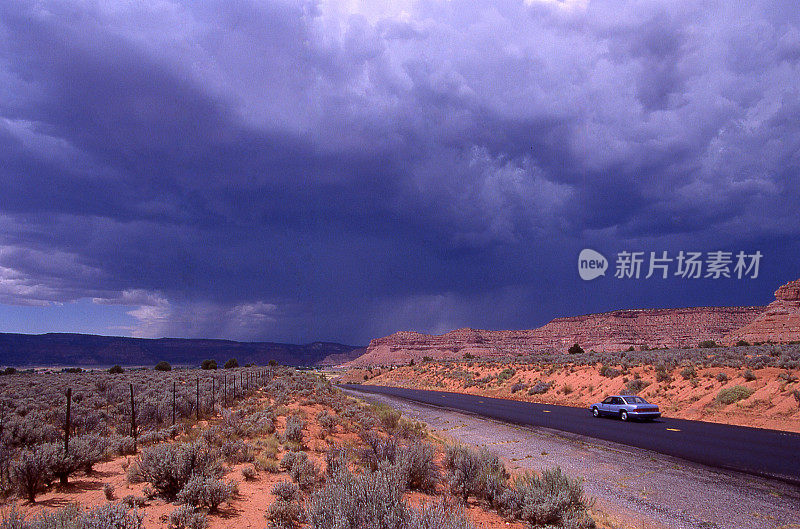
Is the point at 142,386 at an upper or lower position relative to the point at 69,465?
lower

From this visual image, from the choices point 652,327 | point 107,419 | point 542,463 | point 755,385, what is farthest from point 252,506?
point 652,327

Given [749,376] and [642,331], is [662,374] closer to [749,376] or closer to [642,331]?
[749,376]

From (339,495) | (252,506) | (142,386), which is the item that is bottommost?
(142,386)

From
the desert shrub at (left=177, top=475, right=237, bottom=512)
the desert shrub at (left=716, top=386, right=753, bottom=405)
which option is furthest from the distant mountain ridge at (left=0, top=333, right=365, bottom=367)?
the desert shrub at (left=716, top=386, right=753, bottom=405)

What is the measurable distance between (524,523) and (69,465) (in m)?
8.76

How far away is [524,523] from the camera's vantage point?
6.62 meters

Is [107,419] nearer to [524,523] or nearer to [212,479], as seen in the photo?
[212,479]

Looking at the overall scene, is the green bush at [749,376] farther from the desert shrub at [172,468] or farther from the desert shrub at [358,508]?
the desert shrub at [172,468]

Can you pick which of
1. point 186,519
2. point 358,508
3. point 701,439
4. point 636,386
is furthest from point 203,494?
point 636,386

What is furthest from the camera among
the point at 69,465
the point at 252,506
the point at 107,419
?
the point at 107,419

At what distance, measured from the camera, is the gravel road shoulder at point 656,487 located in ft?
23.5

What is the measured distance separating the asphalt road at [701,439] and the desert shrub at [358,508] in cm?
1022

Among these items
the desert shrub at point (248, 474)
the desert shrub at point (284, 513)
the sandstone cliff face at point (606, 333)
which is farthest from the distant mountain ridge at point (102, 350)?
the desert shrub at point (284, 513)

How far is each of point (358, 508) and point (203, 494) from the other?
3.62m
